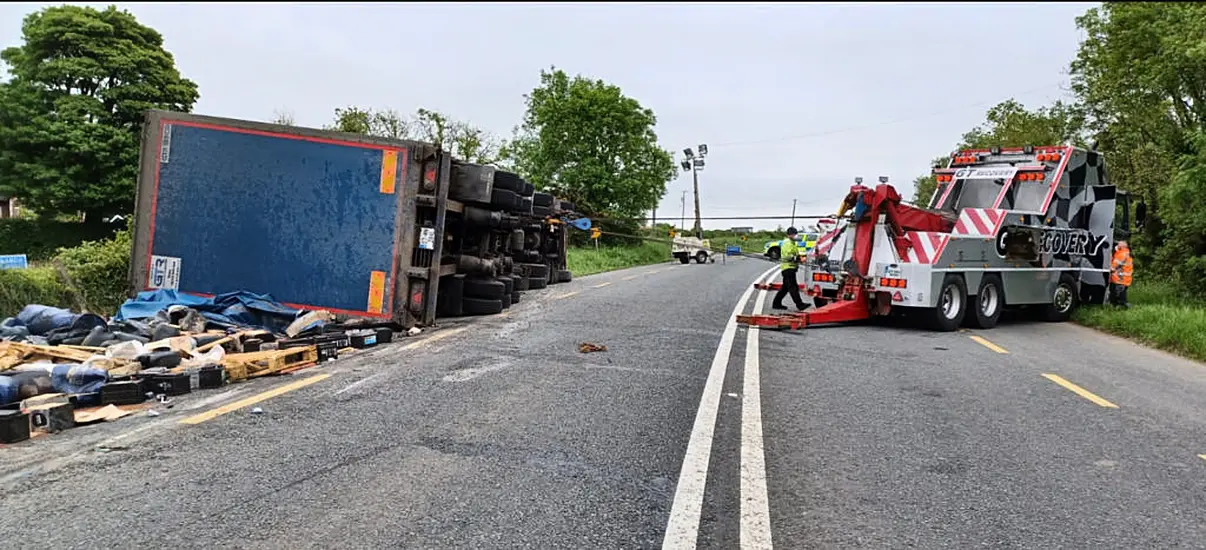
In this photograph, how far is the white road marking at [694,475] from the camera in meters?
3.33

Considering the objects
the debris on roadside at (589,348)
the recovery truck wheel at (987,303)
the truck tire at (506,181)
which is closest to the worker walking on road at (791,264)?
the recovery truck wheel at (987,303)

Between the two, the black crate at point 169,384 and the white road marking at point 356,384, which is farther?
the white road marking at point 356,384

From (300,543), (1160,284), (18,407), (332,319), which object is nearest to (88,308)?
(332,319)

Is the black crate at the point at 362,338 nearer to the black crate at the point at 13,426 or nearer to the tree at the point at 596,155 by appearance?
the black crate at the point at 13,426

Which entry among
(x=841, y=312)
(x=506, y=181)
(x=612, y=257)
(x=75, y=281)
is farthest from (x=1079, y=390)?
(x=612, y=257)

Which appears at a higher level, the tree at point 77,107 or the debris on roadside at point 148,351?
the tree at point 77,107

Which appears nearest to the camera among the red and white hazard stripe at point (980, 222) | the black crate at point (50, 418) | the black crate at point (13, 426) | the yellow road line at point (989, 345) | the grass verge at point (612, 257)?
the black crate at point (13, 426)

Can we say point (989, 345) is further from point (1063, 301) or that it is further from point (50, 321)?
point (50, 321)

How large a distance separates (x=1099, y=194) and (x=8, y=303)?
638 inches

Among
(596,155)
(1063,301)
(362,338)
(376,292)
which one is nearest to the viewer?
(362,338)

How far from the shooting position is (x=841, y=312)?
11.4 metres

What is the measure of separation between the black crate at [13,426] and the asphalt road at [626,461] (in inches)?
5.1

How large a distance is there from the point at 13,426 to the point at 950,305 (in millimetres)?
11102

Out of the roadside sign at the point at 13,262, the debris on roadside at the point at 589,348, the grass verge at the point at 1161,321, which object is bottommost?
the debris on roadside at the point at 589,348
